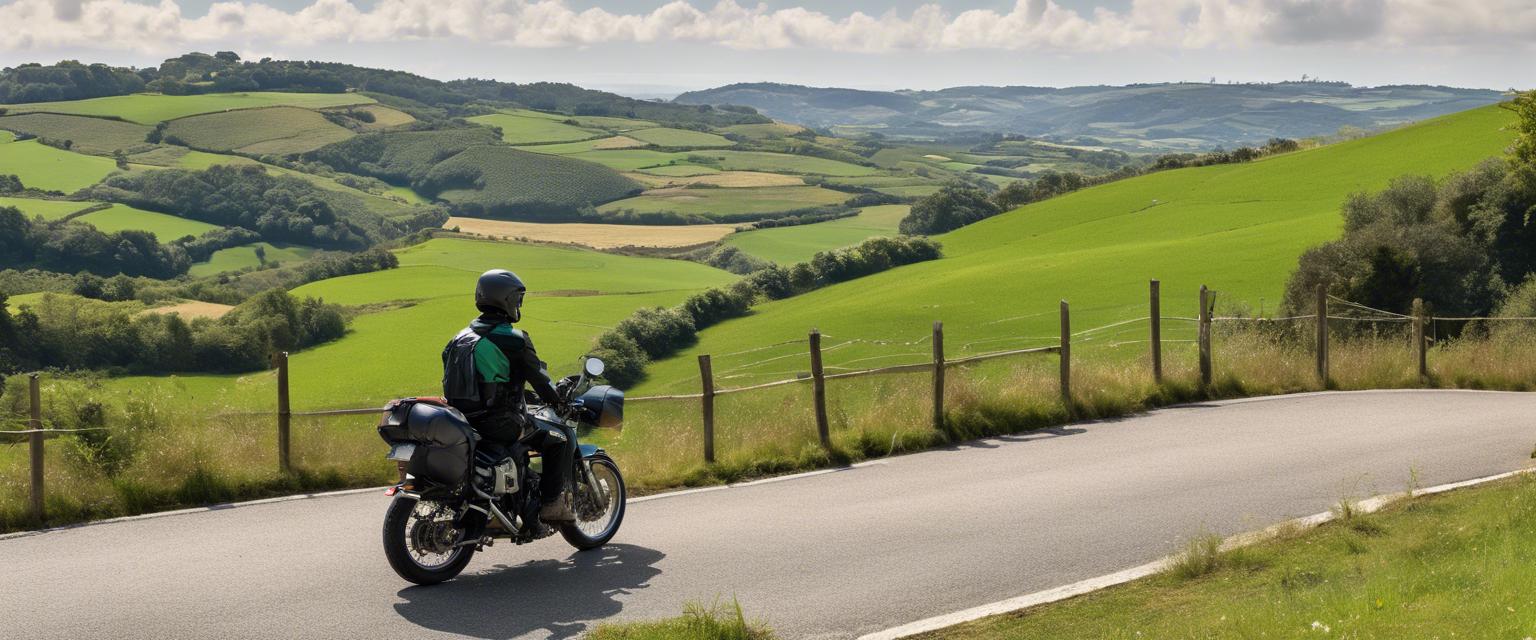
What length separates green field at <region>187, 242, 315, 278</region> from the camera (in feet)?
359

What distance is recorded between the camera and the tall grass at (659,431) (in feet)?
36.6

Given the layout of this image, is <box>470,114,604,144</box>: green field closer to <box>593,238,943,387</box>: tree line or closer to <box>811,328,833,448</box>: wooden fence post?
<box>593,238,943,387</box>: tree line

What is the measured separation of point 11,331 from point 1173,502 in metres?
55.9

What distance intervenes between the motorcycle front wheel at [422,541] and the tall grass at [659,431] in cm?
177

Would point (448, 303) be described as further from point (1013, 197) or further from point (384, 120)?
point (384, 120)

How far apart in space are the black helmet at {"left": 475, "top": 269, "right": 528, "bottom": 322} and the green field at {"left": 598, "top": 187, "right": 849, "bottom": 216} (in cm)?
12282

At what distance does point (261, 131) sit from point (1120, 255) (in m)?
142

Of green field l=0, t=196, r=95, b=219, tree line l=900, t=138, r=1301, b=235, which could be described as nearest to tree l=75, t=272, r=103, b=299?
green field l=0, t=196, r=95, b=219

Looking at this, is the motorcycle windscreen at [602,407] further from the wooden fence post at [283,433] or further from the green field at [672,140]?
the green field at [672,140]

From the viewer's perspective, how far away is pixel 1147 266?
58.2 m

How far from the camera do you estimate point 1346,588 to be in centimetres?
746

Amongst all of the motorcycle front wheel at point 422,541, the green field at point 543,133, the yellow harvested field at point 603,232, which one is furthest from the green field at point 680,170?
the motorcycle front wheel at point 422,541

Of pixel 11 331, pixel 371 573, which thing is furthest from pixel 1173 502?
pixel 11 331

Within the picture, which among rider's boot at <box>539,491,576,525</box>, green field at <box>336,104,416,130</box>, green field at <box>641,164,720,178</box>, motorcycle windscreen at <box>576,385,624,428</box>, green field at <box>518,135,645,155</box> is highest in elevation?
green field at <box>336,104,416,130</box>
